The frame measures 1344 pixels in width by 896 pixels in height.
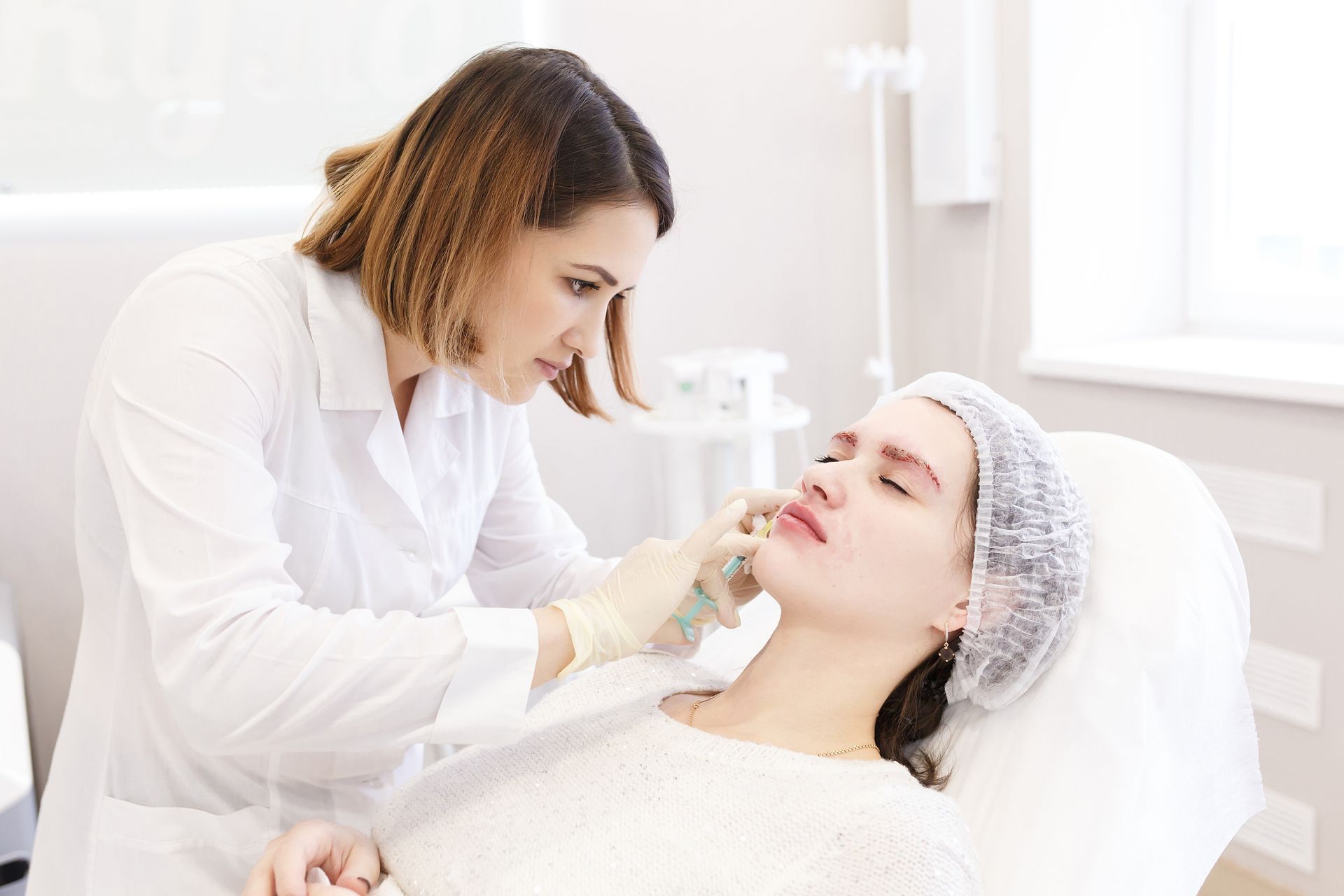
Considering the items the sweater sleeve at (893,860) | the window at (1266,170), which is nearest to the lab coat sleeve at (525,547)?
the sweater sleeve at (893,860)

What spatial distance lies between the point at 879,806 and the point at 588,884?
28 cm

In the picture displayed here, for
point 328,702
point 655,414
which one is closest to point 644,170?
point 328,702

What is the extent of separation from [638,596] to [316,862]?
417 mm

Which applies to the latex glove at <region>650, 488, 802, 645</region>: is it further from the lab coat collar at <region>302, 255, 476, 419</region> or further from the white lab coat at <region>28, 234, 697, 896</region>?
the lab coat collar at <region>302, 255, 476, 419</region>

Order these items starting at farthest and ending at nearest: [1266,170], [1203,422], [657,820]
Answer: [1266,170]
[1203,422]
[657,820]

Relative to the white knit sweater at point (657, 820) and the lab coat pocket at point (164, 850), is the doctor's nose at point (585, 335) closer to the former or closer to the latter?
the white knit sweater at point (657, 820)

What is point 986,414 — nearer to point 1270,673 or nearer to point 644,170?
point 644,170

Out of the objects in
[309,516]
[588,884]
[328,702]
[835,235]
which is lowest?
[588,884]

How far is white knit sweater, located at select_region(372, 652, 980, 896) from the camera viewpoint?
3.20 ft

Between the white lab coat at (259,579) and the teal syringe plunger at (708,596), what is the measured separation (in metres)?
0.20

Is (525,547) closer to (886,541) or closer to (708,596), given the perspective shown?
(708,596)

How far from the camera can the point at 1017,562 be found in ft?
3.85

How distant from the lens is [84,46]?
2.00 metres

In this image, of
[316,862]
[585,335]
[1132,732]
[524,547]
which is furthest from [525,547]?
[1132,732]
